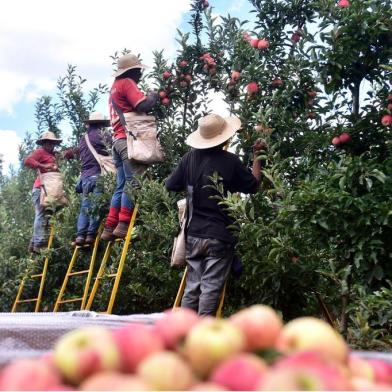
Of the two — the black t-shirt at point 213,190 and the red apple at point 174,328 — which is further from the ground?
the black t-shirt at point 213,190

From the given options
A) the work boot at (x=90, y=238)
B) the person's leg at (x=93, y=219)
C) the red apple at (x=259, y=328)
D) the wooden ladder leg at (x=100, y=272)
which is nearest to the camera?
the red apple at (x=259, y=328)

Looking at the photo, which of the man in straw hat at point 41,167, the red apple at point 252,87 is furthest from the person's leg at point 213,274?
the man in straw hat at point 41,167

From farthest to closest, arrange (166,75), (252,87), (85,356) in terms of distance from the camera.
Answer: (166,75) → (252,87) → (85,356)

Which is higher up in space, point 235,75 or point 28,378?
point 235,75

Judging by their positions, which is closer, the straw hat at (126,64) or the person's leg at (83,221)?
the straw hat at (126,64)

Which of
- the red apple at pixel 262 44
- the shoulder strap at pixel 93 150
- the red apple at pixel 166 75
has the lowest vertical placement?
the shoulder strap at pixel 93 150

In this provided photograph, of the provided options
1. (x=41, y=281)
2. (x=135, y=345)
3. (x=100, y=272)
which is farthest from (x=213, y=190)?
(x=41, y=281)

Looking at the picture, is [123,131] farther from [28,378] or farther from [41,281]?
[28,378]

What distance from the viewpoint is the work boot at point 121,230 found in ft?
21.4

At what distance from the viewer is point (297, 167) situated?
18.7 ft

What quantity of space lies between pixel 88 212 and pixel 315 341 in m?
6.14

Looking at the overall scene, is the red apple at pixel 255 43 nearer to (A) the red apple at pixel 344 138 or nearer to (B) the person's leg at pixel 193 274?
(A) the red apple at pixel 344 138

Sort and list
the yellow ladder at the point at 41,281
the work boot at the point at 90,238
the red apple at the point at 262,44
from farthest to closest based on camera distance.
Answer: the yellow ladder at the point at 41,281, the work boot at the point at 90,238, the red apple at the point at 262,44

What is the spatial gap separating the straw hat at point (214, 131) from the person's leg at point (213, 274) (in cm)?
76
